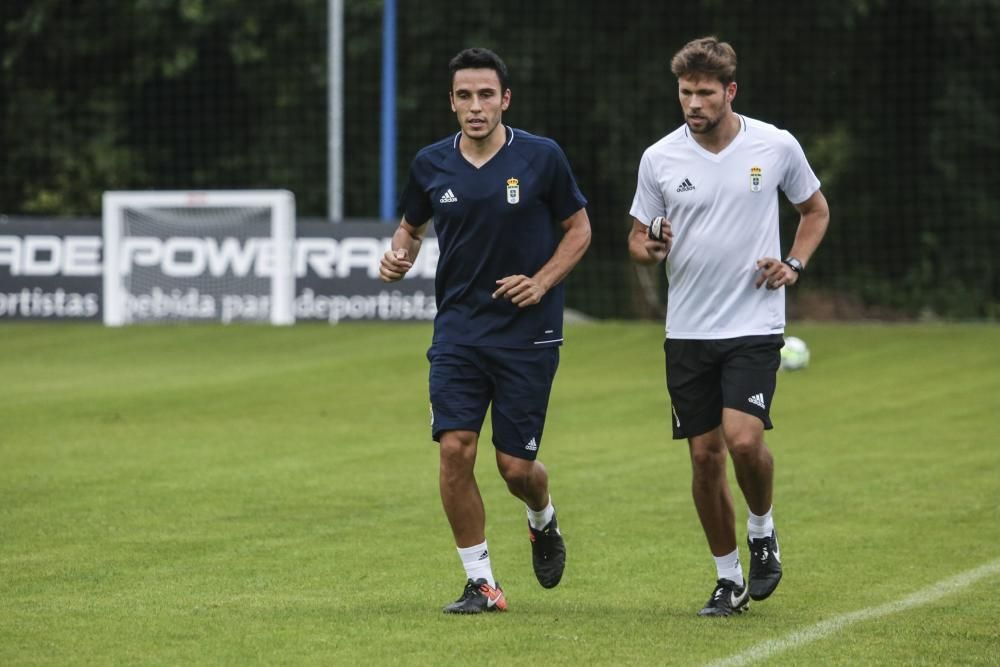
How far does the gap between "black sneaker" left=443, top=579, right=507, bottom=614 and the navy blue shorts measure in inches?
20.8

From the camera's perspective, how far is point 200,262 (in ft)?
74.6

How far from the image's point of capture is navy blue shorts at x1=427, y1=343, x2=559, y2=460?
A: 7.20m

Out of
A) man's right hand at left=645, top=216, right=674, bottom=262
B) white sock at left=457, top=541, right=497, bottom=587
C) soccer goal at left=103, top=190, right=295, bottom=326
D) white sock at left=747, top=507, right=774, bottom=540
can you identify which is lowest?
soccer goal at left=103, top=190, right=295, bottom=326

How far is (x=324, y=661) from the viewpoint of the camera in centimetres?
606

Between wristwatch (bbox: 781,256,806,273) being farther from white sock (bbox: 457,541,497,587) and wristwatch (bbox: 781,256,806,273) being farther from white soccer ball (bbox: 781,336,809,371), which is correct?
white soccer ball (bbox: 781,336,809,371)

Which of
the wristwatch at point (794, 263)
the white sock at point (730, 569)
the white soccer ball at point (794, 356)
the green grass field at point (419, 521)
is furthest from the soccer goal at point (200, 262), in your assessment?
the wristwatch at point (794, 263)

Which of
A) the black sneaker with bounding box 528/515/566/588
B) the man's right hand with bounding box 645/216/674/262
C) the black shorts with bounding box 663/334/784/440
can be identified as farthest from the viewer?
the black sneaker with bounding box 528/515/566/588

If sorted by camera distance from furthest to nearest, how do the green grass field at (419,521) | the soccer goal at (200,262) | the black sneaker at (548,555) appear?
the soccer goal at (200,262) → the black sneaker at (548,555) → the green grass field at (419,521)

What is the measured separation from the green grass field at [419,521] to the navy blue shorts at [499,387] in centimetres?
68

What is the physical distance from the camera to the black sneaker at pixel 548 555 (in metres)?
7.47

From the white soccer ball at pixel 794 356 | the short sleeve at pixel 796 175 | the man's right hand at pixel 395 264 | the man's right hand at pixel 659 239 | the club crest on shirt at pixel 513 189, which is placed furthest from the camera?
the white soccer ball at pixel 794 356

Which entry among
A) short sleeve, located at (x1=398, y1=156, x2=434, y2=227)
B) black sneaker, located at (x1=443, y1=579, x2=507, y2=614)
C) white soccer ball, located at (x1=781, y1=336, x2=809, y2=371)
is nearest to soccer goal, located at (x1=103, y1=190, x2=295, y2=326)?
white soccer ball, located at (x1=781, y1=336, x2=809, y2=371)

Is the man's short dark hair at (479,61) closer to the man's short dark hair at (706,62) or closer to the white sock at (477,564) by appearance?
the man's short dark hair at (706,62)

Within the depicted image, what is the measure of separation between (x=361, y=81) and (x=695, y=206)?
23482 millimetres
